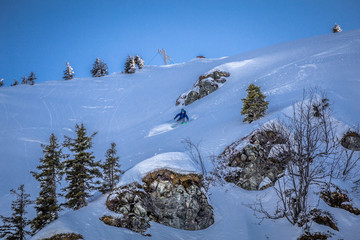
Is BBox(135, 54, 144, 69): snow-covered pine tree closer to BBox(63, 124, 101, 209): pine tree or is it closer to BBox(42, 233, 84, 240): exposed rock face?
BBox(63, 124, 101, 209): pine tree

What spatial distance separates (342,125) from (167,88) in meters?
28.3

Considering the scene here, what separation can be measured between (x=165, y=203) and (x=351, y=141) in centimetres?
1272

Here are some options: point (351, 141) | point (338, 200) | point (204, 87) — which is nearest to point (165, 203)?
point (338, 200)

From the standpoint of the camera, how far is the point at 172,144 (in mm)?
17547

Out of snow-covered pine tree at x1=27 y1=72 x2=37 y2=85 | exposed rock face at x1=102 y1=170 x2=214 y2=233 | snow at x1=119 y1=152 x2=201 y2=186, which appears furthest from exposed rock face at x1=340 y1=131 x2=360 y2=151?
snow-covered pine tree at x1=27 y1=72 x2=37 y2=85

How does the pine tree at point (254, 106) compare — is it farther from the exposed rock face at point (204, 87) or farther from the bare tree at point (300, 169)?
the exposed rock face at point (204, 87)

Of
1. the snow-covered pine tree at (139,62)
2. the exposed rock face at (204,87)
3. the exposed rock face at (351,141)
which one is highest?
the snow-covered pine tree at (139,62)

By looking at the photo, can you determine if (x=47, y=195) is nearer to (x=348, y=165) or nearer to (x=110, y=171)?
(x=110, y=171)

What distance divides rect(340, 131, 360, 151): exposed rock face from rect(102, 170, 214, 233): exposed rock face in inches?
395

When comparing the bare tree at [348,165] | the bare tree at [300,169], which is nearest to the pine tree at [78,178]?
the bare tree at [300,169]

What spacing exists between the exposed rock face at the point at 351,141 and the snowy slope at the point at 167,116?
4.75 feet

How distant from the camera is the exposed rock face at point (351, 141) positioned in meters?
12.1

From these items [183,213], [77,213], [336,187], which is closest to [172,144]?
[183,213]

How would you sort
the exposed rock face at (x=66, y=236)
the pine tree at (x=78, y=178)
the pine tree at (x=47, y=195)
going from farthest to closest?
the pine tree at (x=78, y=178), the pine tree at (x=47, y=195), the exposed rock face at (x=66, y=236)
